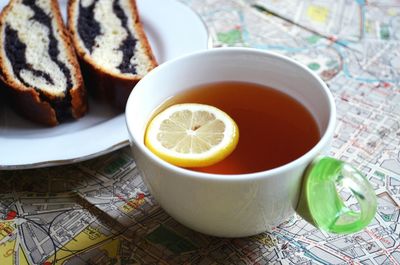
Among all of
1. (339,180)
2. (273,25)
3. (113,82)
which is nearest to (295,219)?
(339,180)

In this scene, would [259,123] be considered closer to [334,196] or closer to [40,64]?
[334,196]

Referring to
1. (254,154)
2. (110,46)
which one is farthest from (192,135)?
(110,46)

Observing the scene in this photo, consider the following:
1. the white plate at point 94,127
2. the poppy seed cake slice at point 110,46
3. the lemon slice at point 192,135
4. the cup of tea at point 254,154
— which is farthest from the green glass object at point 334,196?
the poppy seed cake slice at point 110,46

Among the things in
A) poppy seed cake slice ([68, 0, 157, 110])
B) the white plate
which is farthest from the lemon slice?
poppy seed cake slice ([68, 0, 157, 110])

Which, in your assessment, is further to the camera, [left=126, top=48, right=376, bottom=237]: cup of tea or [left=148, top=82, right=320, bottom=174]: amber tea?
[left=148, top=82, right=320, bottom=174]: amber tea

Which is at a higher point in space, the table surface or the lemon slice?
the lemon slice

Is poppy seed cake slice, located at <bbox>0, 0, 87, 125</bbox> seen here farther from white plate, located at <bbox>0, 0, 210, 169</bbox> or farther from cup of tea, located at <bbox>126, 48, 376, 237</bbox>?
cup of tea, located at <bbox>126, 48, 376, 237</bbox>
